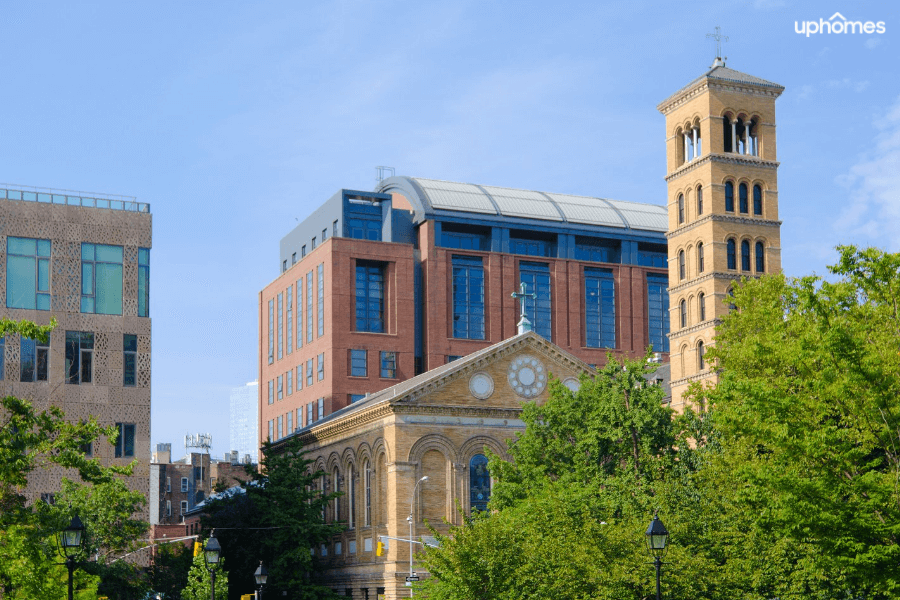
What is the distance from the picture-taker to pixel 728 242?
246ft

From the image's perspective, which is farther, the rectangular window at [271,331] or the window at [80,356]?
the rectangular window at [271,331]

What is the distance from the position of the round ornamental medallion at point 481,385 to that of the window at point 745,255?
16.3 meters

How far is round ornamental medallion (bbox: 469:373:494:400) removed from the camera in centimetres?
7262

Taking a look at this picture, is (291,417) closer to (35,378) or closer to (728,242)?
(35,378)

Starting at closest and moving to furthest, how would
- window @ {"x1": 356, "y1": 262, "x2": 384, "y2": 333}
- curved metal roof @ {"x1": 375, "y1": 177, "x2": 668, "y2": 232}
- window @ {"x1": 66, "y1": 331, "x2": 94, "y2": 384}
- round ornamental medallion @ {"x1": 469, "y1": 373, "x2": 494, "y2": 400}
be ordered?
1. round ornamental medallion @ {"x1": 469, "y1": 373, "x2": 494, "y2": 400}
2. window @ {"x1": 66, "y1": 331, "x2": 94, "y2": 384}
3. window @ {"x1": 356, "y1": 262, "x2": 384, "y2": 333}
4. curved metal roof @ {"x1": 375, "y1": 177, "x2": 668, "y2": 232}

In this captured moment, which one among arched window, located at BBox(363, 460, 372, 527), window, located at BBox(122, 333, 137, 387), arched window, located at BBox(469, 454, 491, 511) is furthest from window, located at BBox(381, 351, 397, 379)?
arched window, located at BBox(469, 454, 491, 511)

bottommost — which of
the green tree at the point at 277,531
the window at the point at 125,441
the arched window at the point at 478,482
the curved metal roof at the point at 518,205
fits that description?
the green tree at the point at 277,531

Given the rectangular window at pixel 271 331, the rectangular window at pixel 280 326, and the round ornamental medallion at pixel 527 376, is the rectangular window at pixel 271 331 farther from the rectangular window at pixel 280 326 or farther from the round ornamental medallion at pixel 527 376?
the round ornamental medallion at pixel 527 376

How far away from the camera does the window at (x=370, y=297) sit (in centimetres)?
11231

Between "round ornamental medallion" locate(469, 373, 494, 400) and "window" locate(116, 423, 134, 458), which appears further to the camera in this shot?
Result: "window" locate(116, 423, 134, 458)

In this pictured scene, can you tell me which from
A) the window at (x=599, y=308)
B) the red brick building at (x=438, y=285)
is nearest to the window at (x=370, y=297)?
the red brick building at (x=438, y=285)

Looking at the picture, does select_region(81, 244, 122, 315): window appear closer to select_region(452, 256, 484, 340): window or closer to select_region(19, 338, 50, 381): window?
select_region(19, 338, 50, 381): window

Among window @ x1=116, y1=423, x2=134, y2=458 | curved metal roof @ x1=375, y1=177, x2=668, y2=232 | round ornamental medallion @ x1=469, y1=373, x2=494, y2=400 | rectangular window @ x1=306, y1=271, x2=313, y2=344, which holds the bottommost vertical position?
window @ x1=116, y1=423, x2=134, y2=458

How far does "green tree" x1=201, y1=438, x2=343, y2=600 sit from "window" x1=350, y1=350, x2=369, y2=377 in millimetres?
35143
